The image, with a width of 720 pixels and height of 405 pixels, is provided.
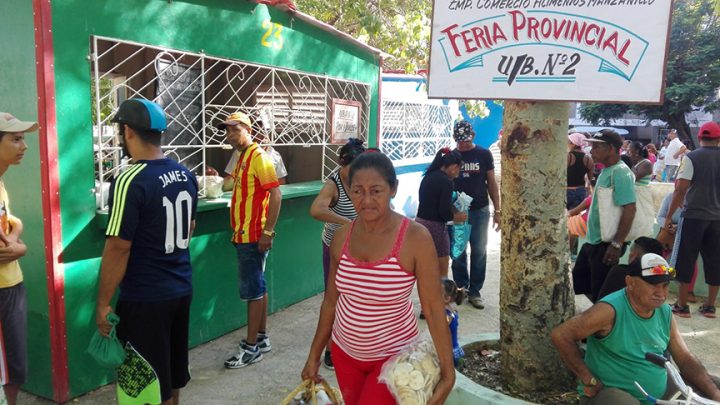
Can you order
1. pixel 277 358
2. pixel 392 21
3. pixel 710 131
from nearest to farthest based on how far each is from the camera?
pixel 277 358 < pixel 710 131 < pixel 392 21

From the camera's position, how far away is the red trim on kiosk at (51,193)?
331 centimetres

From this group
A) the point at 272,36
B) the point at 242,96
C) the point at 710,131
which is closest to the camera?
the point at 272,36

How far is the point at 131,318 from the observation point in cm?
281

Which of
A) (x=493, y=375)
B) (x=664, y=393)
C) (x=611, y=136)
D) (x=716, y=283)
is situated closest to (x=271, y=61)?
(x=611, y=136)

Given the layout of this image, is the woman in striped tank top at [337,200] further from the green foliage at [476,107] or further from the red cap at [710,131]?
the green foliage at [476,107]

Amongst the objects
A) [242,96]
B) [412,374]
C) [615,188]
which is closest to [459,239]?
[615,188]

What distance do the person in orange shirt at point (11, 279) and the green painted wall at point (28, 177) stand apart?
0.58 m

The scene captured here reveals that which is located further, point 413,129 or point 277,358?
point 413,129

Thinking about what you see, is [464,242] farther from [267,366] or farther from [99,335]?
[99,335]

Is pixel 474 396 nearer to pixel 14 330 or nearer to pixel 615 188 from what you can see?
pixel 615 188

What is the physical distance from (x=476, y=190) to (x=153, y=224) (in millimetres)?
3788

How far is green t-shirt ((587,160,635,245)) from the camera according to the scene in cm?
426

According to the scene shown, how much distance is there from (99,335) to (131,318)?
0.52 feet

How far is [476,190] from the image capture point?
19.3 ft
